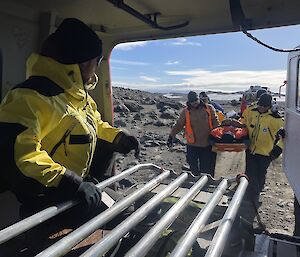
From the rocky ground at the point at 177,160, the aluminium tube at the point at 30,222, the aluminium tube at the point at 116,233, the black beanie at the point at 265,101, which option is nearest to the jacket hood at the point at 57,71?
the aluminium tube at the point at 30,222

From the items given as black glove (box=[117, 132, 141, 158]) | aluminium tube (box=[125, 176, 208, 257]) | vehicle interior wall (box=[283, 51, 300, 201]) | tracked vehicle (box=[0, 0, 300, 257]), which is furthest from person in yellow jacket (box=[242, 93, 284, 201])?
aluminium tube (box=[125, 176, 208, 257])

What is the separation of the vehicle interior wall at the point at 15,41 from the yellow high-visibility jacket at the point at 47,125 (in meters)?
0.94

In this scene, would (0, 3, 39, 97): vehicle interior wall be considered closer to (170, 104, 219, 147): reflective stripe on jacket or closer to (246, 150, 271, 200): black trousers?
(170, 104, 219, 147): reflective stripe on jacket

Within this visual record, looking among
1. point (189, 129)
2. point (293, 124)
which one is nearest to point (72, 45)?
point (293, 124)

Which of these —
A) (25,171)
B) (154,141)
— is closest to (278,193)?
(154,141)

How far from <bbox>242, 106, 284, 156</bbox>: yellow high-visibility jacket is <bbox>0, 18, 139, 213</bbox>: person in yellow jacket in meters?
4.23

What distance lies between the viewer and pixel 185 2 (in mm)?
3064

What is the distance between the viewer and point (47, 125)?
2.01 meters

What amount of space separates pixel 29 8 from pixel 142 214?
226cm

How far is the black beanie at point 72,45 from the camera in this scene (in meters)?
2.19

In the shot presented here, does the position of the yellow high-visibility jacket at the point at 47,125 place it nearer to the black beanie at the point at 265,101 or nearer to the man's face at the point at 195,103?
the black beanie at the point at 265,101

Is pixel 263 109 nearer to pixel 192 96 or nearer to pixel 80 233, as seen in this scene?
pixel 192 96

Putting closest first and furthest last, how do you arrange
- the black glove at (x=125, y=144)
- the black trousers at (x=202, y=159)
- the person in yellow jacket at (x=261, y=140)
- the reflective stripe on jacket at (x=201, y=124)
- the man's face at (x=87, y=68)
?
the man's face at (x=87, y=68) → the black glove at (x=125, y=144) → the person in yellow jacket at (x=261, y=140) → the reflective stripe on jacket at (x=201, y=124) → the black trousers at (x=202, y=159)

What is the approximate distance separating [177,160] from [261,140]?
335 cm
